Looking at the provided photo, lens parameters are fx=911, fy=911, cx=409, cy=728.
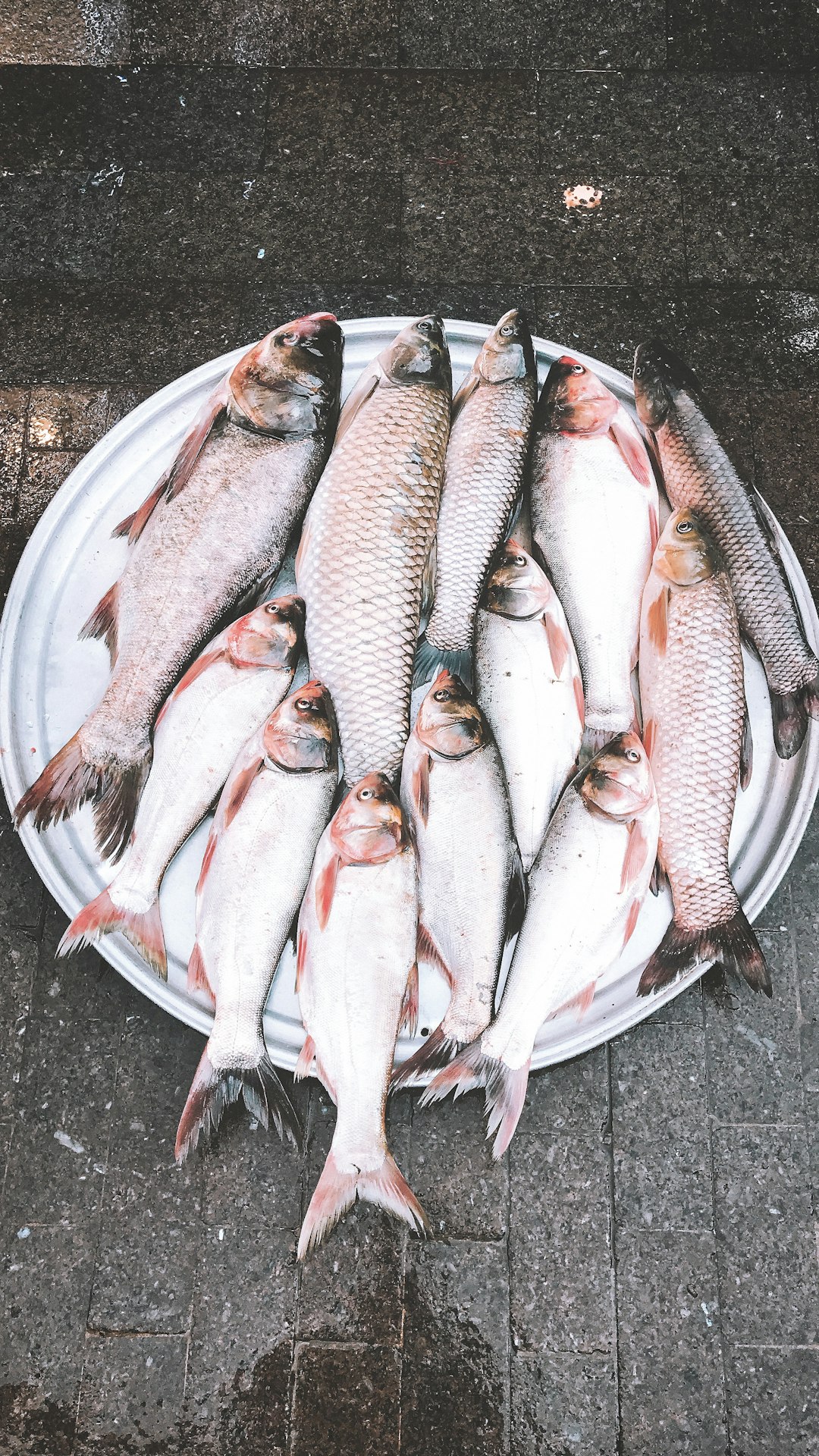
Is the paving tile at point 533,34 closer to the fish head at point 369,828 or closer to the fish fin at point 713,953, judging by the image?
the fish head at point 369,828

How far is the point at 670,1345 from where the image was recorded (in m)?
2.64

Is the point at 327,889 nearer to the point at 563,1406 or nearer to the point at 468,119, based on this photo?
the point at 563,1406

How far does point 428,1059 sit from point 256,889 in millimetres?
630

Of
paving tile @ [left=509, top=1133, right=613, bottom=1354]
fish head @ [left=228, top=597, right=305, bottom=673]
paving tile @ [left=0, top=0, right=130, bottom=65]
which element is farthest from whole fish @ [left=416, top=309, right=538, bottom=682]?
paving tile @ [left=0, top=0, right=130, bottom=65]

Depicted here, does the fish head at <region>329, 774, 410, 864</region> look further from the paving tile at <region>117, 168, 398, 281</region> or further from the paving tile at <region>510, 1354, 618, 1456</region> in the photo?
the paving tile at <region>117, 168, 398, 281</region>

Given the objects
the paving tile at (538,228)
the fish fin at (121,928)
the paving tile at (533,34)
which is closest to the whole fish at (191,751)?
the fish fin at (121,928)

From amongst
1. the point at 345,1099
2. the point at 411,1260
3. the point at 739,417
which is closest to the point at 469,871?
the point at 345,1099

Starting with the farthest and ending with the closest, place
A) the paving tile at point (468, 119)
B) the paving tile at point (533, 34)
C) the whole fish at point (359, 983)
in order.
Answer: the paving tile at point (533, 34) → the paving tile at point (468, 119) → the whole fish at point (359, 983)

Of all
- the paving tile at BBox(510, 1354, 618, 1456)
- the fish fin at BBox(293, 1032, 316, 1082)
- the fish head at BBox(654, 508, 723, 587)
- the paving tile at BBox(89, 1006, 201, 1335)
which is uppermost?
the fish head at BBox(654, 508, 723, 587)

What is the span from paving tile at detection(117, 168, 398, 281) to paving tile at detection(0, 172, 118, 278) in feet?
0.27

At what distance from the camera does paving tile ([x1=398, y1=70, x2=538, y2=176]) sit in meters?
3.50

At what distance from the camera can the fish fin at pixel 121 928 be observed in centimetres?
237

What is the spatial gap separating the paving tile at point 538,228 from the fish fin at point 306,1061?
8.86ft

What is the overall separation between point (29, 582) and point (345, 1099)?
1.66m
